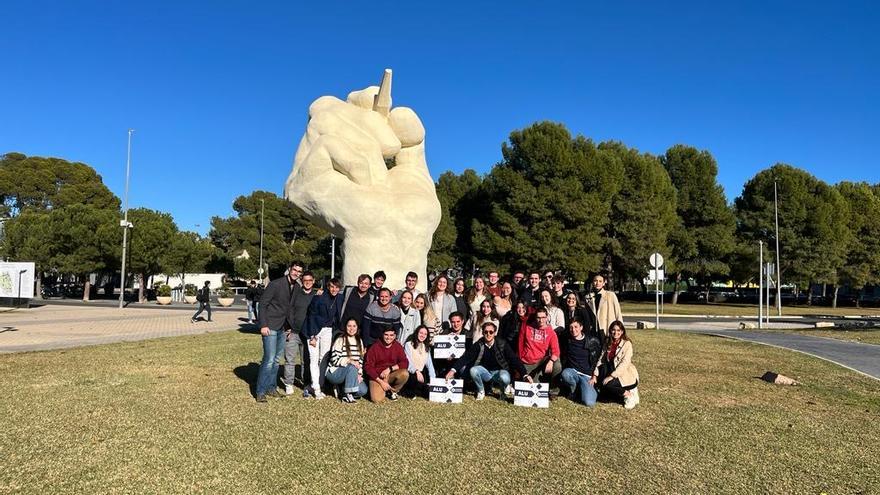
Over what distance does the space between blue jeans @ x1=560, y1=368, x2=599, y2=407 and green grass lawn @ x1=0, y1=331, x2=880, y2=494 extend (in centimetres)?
17

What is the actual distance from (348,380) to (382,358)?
49 cm

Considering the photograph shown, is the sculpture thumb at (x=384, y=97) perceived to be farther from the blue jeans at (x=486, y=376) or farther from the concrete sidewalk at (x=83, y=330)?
the concrete sidewalk at (x=83, y=330)

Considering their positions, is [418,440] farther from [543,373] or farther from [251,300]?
[251,300]

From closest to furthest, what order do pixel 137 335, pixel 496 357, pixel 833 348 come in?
pixel 496 357 < pixel 833 348 < pixel 137 335

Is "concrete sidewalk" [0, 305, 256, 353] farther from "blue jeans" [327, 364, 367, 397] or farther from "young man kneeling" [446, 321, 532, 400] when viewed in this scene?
"young man kneeling" [446, 321, 532, 400]

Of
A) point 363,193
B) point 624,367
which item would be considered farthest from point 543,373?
point 363,193

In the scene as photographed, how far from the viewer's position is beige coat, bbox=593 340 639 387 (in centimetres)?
742

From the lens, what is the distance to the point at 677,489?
4.60 m

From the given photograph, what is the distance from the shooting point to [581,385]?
7.55 m

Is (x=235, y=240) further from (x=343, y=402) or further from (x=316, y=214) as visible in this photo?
(x=343, y=402)

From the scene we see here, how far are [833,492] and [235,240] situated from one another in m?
55.9

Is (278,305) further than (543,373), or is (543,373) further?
(543,373)

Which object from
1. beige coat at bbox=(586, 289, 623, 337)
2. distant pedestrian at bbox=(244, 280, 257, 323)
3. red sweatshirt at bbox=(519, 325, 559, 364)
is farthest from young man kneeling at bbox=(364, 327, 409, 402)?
distant pedestrian at bbox=(244, 280, 257, 323)

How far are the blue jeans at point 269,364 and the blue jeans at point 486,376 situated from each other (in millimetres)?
2489
